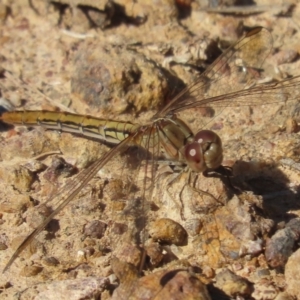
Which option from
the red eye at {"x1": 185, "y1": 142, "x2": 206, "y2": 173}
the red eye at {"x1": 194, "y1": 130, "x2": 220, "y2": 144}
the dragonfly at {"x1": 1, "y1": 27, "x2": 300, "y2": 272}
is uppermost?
the dragonfly at {"x1": 1, "y1": 27, "x2": 300, "y2": 272}

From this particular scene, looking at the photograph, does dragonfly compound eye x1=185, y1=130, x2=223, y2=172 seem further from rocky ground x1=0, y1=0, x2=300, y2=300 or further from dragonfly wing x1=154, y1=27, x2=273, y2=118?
dragonfly wing x1=154, y1=27, x2=273, y2=118

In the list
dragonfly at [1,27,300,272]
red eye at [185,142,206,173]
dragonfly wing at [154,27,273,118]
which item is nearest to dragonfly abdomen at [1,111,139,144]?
dragonfly at [1,27,300,272]

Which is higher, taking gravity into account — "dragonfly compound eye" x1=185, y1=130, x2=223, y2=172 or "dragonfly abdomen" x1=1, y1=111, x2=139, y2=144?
"dragonfly abdomen" x1=1, y1=111, x2=139, y2=144

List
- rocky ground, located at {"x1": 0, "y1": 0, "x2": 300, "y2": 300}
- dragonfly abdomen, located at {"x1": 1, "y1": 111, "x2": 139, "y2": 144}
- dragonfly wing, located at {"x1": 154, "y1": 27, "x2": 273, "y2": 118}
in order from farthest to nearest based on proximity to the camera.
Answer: dragonfly wing, located at {"x1": 154, "y1": 27, "x2": 273, "y2": 118}, dragonfly abdomen, located at {"x1": 1, "y1": 111, "x2": 139, "y2": 144}, rocky ground, located at {"x1": 0, "y1": 0, "x2": 300, "y2": 300}

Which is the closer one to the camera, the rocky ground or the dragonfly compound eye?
the rocky ground

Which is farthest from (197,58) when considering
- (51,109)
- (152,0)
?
(51,109)

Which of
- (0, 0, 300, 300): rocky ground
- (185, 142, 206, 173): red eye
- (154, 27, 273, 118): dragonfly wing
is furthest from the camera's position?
(154, 27, 273, 118): dragonfly wing

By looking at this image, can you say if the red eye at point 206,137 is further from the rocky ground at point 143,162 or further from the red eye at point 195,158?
the rocky ground at point 143,162

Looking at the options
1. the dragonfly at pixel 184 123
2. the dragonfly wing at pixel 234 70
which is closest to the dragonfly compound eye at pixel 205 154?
the dragonfly at pixel 184 123
